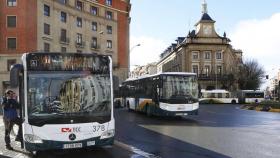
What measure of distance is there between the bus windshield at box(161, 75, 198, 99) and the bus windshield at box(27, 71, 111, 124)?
12842 millimetres

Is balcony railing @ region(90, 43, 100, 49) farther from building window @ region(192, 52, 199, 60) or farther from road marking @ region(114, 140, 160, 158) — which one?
road marking @ region(114, 140, 160, 158)

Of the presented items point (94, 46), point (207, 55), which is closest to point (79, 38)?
point (94, 46)

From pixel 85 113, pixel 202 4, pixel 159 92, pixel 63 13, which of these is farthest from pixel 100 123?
pixel 202 4

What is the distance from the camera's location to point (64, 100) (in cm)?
1097

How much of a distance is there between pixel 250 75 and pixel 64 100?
8980 centimetres

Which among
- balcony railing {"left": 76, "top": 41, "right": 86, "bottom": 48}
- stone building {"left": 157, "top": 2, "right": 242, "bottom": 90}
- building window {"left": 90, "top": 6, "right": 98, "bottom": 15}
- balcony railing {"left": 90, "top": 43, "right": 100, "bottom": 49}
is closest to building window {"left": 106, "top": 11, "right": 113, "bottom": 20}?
building window {"left": 90, "top": 6, "right": 98, "bottom": 15}

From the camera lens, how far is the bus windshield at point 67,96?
1080 cm

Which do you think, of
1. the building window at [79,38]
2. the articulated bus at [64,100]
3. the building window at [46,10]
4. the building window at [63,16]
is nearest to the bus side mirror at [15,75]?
the articulated bus at [64,100]

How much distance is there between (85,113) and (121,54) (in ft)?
211

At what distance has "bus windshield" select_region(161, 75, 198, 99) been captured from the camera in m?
24.0

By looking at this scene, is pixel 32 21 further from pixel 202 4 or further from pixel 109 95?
pixel 202 4

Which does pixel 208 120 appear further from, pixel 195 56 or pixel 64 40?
pixel 195 56

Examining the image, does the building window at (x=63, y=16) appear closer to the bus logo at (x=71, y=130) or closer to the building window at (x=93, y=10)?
the building window at (x=93, y=10)

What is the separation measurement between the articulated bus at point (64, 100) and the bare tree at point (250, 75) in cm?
8678
